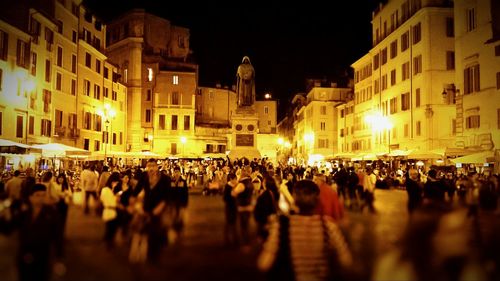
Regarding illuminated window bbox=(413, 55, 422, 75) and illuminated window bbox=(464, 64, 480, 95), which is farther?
illuminated window bbox=(413, 55, 422, 75)

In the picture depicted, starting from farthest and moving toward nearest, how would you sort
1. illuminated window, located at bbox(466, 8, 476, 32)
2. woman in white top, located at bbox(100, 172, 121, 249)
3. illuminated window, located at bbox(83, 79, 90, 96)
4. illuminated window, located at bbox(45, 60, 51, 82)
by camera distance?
illuminated window, located at bbox(83, 79, 90, 96) < illuminated window, located at bbox(45, 60, 51, 82) < illuminated window, located at bbox(466, 8, 476, 32) < woman in white top, located at bbox(100, 172, 121, 249)

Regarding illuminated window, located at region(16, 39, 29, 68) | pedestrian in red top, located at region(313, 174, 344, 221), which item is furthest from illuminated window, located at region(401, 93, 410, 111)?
pedestrian in red top, located at region(313, 174, 344, 221)

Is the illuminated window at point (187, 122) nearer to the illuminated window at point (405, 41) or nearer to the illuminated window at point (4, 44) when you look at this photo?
the illuminated window at point (405, 41)

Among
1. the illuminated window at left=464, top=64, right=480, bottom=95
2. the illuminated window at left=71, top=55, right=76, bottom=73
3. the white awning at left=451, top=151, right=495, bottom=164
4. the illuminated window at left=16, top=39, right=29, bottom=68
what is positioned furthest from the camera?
the illuminated window at left=71, top=55, right=76, bottom=73

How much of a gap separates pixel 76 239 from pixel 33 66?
35192 millimetres

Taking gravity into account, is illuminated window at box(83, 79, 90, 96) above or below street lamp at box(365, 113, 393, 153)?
above

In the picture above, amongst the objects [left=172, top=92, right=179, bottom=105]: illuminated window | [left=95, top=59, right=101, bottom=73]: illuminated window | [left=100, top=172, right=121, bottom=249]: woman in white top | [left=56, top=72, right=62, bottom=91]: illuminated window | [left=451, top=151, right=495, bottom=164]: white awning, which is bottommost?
[left=100, top=172, right=121, bottom=249]: woman in white top

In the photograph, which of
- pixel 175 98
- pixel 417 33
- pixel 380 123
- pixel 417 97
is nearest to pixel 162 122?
pixel 175 98

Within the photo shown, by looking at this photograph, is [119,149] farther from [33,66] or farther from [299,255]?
[299,255]

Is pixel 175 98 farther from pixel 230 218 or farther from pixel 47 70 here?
pixel 230 218

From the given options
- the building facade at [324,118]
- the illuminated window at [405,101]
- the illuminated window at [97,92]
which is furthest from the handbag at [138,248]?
the building facade at [324,118]

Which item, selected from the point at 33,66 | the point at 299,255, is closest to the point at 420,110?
the point at 33,66

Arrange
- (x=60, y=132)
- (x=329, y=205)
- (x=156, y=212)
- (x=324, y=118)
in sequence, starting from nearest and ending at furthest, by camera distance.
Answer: (x=156, y=212)
(x=329, y=205)
(x=60, y=132)
(x=324, y=118)

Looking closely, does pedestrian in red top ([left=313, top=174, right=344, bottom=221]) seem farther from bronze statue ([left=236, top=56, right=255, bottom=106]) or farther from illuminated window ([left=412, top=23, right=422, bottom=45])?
illuminated window ([left=412, top=23, right=422, bottom=45])
